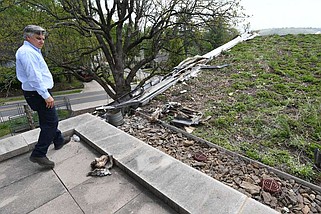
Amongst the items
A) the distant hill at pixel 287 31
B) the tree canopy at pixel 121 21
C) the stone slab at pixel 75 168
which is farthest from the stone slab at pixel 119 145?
the distant hill at pixel 287 31

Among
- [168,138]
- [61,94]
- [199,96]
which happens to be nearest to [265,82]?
[199,96]

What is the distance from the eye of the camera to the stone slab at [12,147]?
225cm

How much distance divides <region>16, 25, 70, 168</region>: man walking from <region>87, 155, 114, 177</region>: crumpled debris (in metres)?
0.48

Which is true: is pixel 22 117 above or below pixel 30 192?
below

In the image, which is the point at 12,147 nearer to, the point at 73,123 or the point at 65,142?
the point at 65,142

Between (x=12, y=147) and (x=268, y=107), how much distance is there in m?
3.84

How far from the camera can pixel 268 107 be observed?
3193mm

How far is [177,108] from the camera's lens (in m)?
3.45

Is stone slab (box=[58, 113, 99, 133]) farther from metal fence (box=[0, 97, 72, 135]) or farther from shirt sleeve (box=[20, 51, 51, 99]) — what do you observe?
metal fence (box=[0, 97, 72, 135])

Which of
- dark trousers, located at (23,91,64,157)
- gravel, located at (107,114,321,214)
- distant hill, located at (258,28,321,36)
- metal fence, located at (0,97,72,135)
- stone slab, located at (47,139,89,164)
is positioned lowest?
metal fence, located at (0,97,72,135)

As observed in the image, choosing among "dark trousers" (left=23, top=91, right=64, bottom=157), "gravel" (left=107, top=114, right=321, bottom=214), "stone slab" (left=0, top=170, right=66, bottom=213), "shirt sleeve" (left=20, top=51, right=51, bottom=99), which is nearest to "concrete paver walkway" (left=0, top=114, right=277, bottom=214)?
"stone slab" (left=0, top=170, right=66, bottom=213)

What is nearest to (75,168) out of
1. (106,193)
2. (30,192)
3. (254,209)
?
(30,192)

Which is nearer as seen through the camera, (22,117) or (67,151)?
(67,151)

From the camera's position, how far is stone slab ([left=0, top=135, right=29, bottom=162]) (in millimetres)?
2248
